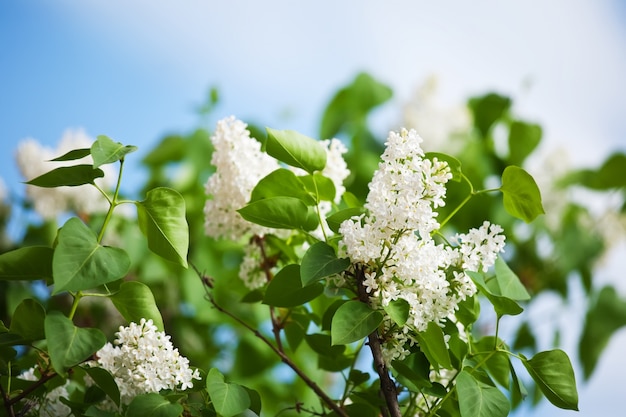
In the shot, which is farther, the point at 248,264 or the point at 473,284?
the point at 248,264

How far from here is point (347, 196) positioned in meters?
0.46

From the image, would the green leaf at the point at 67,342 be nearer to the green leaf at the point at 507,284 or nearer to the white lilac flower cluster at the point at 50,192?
the green leaf at the point at 507,284

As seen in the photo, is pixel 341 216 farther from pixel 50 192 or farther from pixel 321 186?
pixel 50 192

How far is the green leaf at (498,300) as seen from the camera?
371 millimetres

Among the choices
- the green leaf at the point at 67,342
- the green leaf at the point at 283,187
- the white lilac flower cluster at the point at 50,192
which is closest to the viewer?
the green leaf at the point at 67,342

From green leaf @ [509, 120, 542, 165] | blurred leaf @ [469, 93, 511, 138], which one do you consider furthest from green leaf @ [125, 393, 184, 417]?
blurred leaf @ [469, 93, 511, 138]

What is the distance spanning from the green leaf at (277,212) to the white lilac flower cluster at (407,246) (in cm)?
5

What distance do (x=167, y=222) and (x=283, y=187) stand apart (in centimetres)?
9

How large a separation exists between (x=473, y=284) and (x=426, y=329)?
4cm

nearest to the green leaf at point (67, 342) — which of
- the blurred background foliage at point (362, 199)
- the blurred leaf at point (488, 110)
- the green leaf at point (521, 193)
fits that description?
the green leaf at point (521, 193)

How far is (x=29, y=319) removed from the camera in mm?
364

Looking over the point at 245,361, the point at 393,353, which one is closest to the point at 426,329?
the point at 393,353

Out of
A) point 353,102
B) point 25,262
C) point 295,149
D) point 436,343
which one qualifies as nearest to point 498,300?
point 436,343

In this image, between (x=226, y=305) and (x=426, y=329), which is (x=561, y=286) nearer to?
(x=226, y=305)
